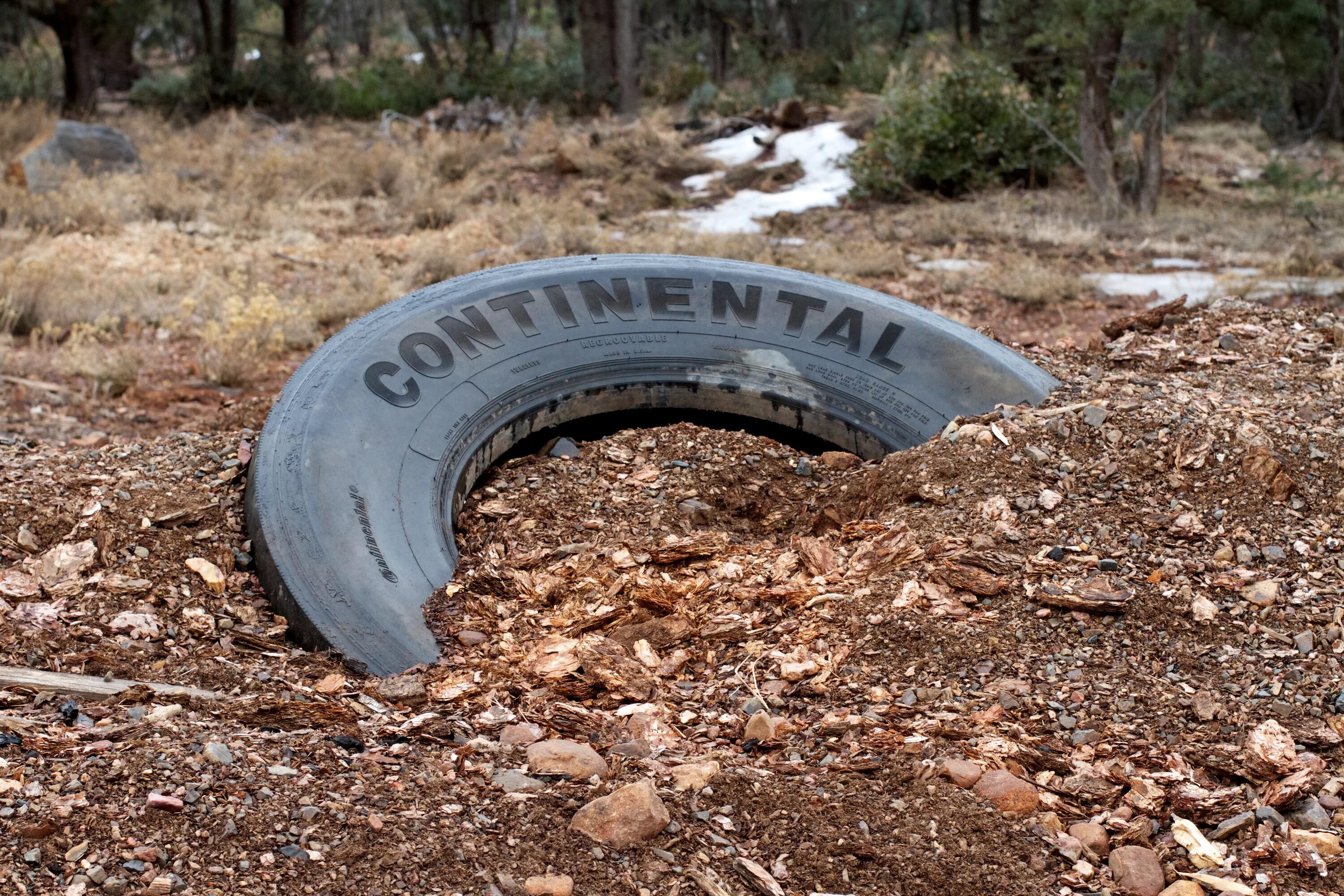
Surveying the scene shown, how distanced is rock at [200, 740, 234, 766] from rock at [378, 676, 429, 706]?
45cm

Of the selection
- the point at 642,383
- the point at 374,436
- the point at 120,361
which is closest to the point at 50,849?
the point at 374,436

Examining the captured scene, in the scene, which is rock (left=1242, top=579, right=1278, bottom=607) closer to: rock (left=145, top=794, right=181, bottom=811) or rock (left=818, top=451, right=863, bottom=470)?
rock (left=818, top=451, right=863, bottom=470)

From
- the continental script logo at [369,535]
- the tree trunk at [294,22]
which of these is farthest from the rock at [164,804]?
the tree trunk at [294,22]

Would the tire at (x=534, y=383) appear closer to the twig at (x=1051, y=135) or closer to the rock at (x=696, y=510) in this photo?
the rock at (x=696, y=510)

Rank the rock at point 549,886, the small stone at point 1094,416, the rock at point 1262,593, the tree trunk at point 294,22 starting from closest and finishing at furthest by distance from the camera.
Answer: the rock at point 549,886
the rock at point 1262,593
the small stone at point 1094,416
the tree trunk at point 294,22

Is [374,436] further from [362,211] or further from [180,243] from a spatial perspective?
[362,211]

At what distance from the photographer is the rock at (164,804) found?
187cm

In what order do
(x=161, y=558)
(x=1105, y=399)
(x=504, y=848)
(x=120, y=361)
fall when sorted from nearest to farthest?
(x=504, y=848) < (x=161, y=558) < (x=1105, y=399) < (x=120, y=361)

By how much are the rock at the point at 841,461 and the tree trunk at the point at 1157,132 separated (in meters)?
6.52

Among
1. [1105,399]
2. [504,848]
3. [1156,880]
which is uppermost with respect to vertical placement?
[1105,399]

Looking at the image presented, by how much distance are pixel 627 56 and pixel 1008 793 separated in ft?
51.5

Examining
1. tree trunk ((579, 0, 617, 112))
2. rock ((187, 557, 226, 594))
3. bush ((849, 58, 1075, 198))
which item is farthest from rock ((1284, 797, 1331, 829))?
tree trunk ((579, 0, 617, 112))

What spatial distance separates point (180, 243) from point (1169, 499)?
23.4 feet

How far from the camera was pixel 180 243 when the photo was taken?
812 cm
